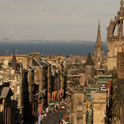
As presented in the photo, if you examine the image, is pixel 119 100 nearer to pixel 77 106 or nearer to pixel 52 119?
pixel 77 106

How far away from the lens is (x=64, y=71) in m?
117

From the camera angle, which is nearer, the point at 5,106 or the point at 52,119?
the point at 5,106

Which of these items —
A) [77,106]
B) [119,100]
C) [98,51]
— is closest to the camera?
[119,100]

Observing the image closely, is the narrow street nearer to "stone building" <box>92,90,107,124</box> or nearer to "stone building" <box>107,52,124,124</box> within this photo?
"stone building" <box>92,90,107,124</box>

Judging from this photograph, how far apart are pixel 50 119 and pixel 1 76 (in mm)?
14459

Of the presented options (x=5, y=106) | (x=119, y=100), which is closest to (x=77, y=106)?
(x=5, y=106)

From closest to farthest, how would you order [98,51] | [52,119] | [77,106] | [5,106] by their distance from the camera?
1. [5,106]
2. [77,106]
3. [52,119]
4. [98,51]

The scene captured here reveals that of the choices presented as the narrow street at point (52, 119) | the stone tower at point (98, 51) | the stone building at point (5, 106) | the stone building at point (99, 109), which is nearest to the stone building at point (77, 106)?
the stone building at point (5, 106)

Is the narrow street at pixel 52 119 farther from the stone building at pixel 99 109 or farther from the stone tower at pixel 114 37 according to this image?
the stone building at pixel 99 109

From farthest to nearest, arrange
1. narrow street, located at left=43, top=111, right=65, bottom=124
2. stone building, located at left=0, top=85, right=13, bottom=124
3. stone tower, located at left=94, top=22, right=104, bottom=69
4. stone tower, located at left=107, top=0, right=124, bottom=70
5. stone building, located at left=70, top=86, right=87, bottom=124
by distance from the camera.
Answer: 1. stone tower, located at left=94, top=22, right=104, bottom=69
2. stone tower, located at left=107, top=0, right=124, bottom=70
3. narrow street, located at left=43, top=111, right=65, bottom=124
4. stone building, located at left=70, top=86, right=87, bottom=124
5. stone building, located at left=0, top=85, right=13, bottom=124

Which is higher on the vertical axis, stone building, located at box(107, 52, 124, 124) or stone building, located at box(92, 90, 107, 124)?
stone building, located at box(107, 52, 124, 124)

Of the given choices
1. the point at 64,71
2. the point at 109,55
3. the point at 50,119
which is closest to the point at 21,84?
the point at 50,119

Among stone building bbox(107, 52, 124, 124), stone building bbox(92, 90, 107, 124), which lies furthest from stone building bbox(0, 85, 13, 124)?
stone building bbox(107, 52, 124, 124)

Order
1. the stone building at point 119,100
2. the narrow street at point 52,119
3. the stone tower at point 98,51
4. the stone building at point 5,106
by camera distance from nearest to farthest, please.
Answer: the stone building at point 119,100 < the stone building at point 5,106 < the narrow street at point 52,119 < the stone tower at point 98,51
